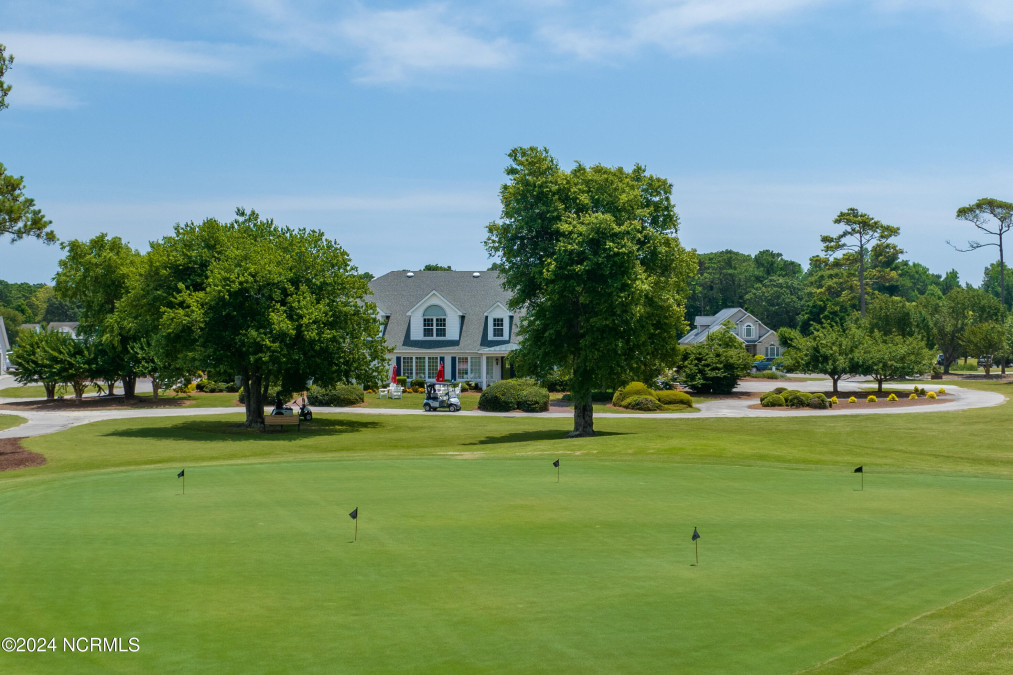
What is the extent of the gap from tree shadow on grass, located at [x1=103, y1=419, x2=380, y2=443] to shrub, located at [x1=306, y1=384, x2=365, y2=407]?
991 centimetres

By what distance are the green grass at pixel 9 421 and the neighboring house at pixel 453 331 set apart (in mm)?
28391

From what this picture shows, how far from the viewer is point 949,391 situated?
69.4 m

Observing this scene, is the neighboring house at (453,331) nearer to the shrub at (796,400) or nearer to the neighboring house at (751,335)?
the shrub at (796,400)

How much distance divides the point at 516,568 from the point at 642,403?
4395cm

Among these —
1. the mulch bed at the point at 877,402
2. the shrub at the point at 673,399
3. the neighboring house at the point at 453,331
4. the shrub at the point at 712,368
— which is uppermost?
the neighboring house at the point at 453,331

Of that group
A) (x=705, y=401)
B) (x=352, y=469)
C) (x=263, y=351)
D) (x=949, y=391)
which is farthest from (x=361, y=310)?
(x=949, y=391)

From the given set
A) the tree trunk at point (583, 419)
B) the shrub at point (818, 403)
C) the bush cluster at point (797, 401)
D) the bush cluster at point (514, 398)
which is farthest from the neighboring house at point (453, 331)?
the tree trunk at point (583, 419)

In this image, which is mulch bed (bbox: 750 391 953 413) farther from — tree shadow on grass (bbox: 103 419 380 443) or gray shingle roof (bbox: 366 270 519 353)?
tree shadow on grass (bbox: 103 419 380 443)

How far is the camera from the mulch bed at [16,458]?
31.9 meters

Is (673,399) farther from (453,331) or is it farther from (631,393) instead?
(453,331)

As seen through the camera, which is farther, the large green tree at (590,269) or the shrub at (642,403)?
the shrub at (642,403)

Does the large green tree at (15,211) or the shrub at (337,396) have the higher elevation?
the large green tree at (15,211)

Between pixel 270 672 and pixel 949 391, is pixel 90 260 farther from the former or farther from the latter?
pixel 949 391

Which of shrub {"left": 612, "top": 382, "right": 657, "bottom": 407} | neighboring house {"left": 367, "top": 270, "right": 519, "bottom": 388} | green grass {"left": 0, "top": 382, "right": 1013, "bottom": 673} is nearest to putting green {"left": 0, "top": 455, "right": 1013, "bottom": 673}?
green grass {"left": 0, "top": 382, "right": 1013, "bottom": 673}
